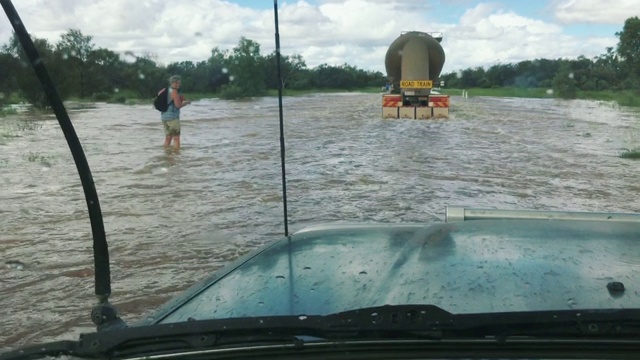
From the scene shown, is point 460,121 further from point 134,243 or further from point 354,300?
point 354,300

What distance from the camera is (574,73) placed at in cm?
4828

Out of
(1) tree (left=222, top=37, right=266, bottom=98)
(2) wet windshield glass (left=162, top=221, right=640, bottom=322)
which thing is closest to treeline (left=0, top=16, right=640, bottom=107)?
(1) tree (left=222, top=37, right=266, bottom=98)

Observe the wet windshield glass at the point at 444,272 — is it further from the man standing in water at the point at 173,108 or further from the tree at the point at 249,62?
the man standing in water at the point at 173,108

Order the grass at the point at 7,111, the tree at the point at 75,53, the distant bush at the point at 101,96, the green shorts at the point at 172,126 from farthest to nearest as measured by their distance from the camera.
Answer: the distant bush at the point at 101,96 → the grass at the point at 7,111 → the tree at the point at 75,53 → the green shorts at the point at 172,126

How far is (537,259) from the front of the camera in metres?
2.27

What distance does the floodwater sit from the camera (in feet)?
23.6

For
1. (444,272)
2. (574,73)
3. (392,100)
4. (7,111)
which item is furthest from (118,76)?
(444,272)

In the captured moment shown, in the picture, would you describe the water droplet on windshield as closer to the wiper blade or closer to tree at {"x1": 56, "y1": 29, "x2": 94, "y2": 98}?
the wiper blade

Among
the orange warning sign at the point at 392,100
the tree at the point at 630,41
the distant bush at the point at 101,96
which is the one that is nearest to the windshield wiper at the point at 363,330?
the orange warning sign at the point at 392,100

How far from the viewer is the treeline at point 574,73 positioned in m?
38.4

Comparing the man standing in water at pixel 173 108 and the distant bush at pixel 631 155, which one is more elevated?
the man standing in water at pixel 173 108

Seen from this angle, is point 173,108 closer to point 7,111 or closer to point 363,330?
point 363,330

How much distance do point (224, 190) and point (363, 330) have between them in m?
10.9

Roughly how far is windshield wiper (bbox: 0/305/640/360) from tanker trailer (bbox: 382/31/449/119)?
23.4 m
